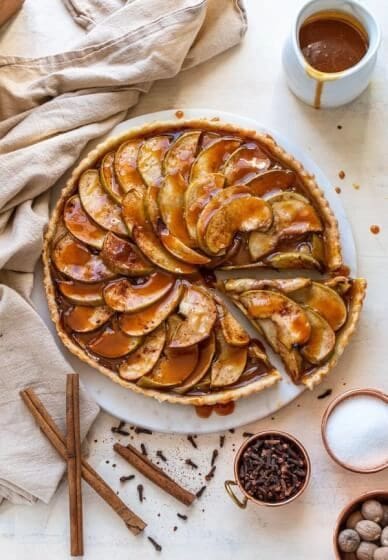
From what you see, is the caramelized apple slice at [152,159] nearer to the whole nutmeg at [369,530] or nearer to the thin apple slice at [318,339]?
the thin apple slice at [318,339]

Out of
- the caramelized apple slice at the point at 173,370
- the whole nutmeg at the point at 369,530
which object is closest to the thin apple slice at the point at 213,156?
the caramelized apple slice at the point at 173,370

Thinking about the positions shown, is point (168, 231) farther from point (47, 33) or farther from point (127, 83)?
point (47, 33)

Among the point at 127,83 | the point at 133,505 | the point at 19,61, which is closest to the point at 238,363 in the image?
the point at 133,505

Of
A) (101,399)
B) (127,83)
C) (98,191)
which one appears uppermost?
(127,83)

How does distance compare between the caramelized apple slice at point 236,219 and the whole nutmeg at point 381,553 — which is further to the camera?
the caramelized apple slice at point 236,219

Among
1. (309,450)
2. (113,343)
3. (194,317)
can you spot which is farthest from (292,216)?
(309,450)

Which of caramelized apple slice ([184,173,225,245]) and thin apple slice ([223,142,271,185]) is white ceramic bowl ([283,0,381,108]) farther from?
caramelized apple slice ([184,173,225,245])

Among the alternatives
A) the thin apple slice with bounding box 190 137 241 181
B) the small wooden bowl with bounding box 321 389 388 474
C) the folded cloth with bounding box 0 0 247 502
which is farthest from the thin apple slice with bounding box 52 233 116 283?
the small wooden bowl with bounding box 321 389 388 474
